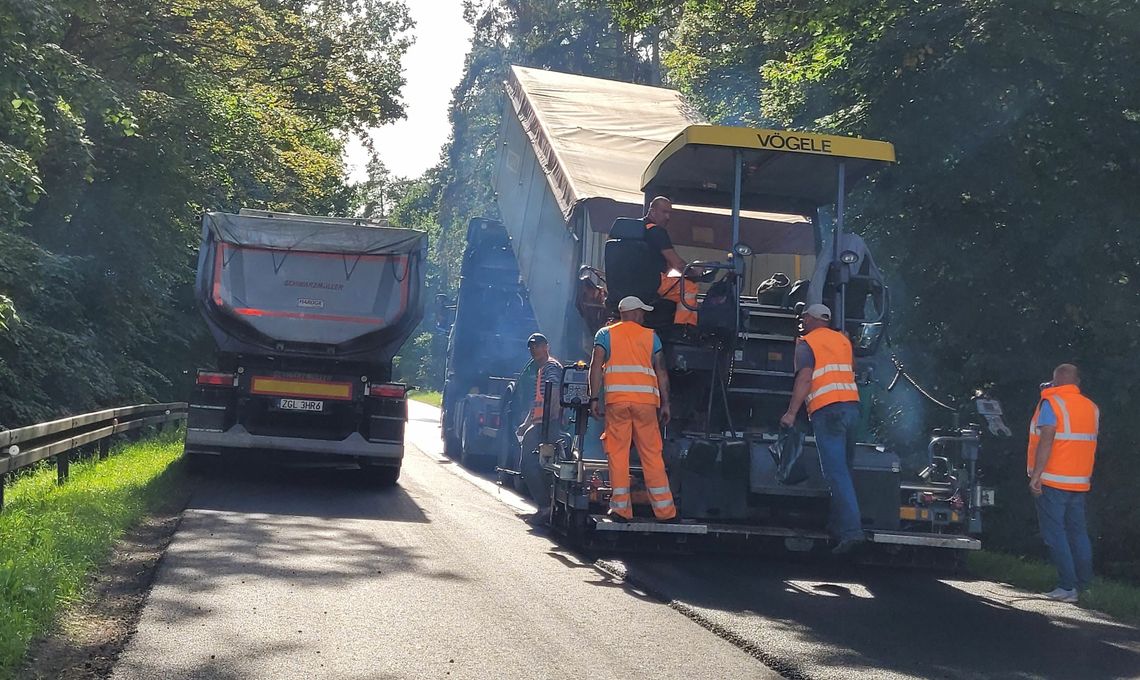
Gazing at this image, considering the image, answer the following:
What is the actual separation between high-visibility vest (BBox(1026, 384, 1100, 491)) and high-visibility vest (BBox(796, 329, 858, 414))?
143cm

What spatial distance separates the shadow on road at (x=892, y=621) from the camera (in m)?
6.52

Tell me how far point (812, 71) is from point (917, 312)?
281 cm

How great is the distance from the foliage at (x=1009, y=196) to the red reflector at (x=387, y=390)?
16.7 feet

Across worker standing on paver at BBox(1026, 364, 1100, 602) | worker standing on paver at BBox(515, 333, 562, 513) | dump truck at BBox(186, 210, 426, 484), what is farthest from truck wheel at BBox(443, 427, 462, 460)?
worker standing on paver at BBox(1026, 364, 1100, 602)

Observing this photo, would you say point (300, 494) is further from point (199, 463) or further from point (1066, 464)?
point (1066, 464)

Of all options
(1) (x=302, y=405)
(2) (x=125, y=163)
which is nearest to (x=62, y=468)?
(1) (x=302, y=405)

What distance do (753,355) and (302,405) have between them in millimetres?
5850

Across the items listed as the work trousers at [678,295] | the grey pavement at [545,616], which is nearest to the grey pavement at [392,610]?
the grey pavement at [545,616]

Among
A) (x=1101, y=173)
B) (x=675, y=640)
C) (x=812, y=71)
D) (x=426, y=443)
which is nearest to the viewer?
(x=675, y=640)

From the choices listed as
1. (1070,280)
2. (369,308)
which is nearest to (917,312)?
(1070,280)

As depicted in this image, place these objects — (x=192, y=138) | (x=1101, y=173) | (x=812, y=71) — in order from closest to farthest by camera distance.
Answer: (x=1101, y=173), (x=812, y=71), (x=192, y=138)

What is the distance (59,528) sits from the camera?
9.35 metres

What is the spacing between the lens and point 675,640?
22.3ft

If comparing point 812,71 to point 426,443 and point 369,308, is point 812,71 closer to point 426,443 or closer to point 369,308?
point 369,308
